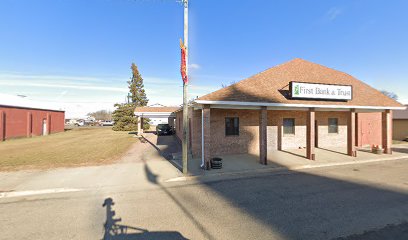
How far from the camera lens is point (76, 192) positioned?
24.6 ft

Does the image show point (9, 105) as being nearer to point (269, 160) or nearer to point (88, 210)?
point (88, 210)

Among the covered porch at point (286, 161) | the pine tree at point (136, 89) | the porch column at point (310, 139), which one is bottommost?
the covered porch at point (286, 161)

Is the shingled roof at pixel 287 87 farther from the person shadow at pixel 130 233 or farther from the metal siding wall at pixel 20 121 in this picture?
the metal siding wall at pixel 20 121

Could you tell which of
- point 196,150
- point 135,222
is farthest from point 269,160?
point 135,222

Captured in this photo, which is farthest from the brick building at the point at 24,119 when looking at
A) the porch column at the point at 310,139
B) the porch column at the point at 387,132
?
the porch column at the point at 387,132

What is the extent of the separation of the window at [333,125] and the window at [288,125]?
3.70m

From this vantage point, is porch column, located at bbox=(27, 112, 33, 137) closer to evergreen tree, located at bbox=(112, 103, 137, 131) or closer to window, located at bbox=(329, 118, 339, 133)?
evergreen tree, located at bbox=(112, 103, 137, 131)

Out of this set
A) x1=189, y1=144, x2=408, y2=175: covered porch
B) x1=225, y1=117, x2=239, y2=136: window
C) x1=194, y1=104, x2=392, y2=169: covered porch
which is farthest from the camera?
x1=225, y1=117, x2=239, y2=136: window

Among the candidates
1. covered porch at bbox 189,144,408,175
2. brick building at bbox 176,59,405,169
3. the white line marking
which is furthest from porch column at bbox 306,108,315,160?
the white line marking

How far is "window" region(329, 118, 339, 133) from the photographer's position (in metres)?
17.1

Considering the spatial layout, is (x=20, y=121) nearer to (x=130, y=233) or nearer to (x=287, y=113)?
(x=130, y=233)

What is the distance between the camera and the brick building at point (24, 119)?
23969 mm

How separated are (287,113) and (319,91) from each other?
3.51 metres

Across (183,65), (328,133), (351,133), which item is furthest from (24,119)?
(351,133)
